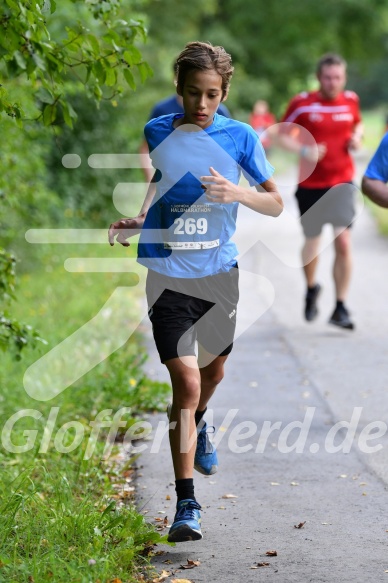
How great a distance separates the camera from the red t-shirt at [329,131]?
9.95 meters

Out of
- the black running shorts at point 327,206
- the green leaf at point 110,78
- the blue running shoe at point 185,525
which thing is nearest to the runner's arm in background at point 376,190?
the green leaf at point 110,78

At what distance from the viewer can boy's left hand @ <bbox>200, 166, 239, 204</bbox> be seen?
14.6ft

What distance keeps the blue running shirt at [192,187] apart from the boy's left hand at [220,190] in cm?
29

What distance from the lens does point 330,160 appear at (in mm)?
9945

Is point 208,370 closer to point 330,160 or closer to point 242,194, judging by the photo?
point 242,194

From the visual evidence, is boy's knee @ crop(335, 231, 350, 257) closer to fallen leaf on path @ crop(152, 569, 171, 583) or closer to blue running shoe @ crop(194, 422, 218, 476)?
blue running shoe @ crop(194, 422, 218, 476)

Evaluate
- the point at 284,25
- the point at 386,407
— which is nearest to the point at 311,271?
the point at 386,407

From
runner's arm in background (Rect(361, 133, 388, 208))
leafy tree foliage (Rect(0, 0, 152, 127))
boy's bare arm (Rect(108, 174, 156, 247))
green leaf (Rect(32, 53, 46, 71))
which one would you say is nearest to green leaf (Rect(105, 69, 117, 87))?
leafy tree foliage (Rect(0, 0, 152, 127))

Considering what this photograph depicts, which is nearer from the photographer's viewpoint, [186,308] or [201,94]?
[201,94]

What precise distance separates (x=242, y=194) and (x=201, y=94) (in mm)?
497

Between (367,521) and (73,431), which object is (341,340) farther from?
(367,521)

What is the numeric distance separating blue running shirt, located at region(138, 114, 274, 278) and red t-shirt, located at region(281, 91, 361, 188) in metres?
5.16

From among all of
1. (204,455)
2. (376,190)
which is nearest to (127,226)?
(204,455)

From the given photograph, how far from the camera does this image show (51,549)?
415 centimetres
